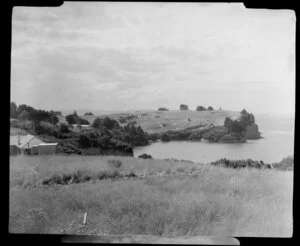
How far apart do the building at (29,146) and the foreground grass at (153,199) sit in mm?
59

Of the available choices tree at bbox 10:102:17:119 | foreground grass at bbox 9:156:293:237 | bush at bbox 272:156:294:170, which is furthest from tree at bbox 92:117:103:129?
bush at bbox 272:156:294:170

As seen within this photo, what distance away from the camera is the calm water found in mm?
2990

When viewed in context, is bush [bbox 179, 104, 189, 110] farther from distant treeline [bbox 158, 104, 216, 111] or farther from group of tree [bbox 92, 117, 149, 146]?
group of tree [bbox 92, 117, 149, 146]

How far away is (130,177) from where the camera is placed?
313cm

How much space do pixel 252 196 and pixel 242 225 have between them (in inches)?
10.3

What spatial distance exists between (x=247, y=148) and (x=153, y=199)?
93 cm

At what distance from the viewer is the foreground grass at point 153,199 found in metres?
3.00

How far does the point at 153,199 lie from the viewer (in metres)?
3.07

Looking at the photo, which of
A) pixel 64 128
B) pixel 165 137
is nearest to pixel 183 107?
pixel 165 137

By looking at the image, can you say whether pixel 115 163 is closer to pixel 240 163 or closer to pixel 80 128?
pixel 80 128

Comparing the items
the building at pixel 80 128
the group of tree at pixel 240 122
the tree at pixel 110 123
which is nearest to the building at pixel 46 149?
the building at pixel 80 128

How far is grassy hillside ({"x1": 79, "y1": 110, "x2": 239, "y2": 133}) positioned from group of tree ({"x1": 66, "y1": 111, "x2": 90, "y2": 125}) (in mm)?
40

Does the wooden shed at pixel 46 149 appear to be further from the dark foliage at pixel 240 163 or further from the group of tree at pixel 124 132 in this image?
the dark foliage at pixel 240 163
